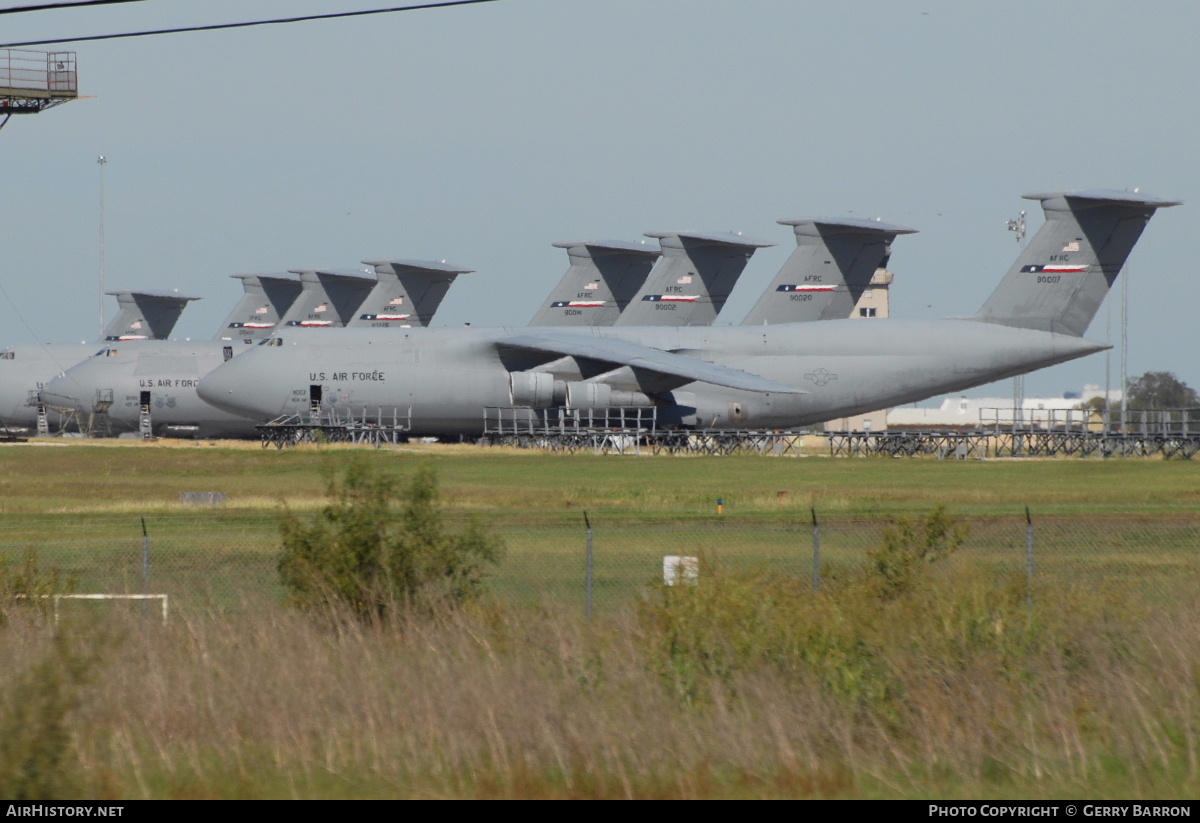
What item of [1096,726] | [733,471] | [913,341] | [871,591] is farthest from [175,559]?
[913,341]

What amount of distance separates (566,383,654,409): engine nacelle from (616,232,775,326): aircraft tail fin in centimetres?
1161

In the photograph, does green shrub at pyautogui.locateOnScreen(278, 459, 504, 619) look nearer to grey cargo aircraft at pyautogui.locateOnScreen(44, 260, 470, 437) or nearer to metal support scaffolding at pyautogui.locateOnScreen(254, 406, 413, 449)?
metal support scaffolding at pyautogui.locateOnScreen(254, 406, 413, 449)

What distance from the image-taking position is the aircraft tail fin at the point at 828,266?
57.1 metres

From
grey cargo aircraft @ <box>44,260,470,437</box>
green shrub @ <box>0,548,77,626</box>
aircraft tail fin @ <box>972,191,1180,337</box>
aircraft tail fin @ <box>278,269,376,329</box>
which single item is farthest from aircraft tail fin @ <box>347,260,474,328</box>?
green shrub @ <box>0,548,77,626</box>

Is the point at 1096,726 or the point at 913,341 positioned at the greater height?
the point at 913,341

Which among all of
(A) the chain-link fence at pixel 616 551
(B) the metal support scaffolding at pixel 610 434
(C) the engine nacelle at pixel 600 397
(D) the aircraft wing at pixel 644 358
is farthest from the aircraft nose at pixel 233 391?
(A) the chain-link fence at pixel 616 551

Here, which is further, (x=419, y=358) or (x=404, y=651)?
(x=419, y=358)

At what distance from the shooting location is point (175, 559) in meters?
20.8

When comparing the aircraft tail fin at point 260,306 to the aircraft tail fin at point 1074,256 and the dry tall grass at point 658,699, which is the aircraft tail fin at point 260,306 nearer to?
the aircraft tail fin at point 1074,256

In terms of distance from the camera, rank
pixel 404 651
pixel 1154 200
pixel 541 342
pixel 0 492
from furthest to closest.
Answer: pixel 541 342 → pixel 1154 200 → pixel 0 492 → pixel 404 651

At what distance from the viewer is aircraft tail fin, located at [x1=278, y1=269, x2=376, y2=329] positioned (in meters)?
80.9

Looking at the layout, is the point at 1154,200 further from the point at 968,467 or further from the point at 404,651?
the point at 404,651

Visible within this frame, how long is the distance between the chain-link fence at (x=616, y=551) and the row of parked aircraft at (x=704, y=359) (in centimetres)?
2126

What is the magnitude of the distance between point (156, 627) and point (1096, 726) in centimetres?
877
